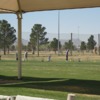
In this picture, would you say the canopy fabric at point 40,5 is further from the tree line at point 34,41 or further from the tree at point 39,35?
the tree at point 39,35

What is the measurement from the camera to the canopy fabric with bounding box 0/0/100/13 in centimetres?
2012

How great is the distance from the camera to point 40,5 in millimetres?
21469

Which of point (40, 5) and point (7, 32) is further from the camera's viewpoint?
point (7, 32)

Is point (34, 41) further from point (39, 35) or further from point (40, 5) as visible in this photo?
point (40, 5)

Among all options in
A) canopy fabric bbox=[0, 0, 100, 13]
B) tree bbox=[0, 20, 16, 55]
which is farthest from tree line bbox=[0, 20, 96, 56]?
canopy fabric bbox=[0, 0, 100, 13]

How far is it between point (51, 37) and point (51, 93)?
70.1m

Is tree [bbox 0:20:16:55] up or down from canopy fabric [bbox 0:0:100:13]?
up

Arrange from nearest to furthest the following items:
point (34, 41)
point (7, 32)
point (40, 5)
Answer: point (40, 5) → point (34, 41) → point (7, 32)

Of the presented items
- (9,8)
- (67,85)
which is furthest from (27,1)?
(67,85)

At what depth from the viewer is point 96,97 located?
540 inches

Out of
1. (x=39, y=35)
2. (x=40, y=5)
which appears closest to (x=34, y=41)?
(x=39, y=35)

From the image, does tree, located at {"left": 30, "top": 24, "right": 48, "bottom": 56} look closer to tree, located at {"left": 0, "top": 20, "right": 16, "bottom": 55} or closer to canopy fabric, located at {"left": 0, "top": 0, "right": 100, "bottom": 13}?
tree, located at {"left": 0, "top": 20, "right": 16, "bottom": 55}

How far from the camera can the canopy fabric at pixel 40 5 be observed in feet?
66.0

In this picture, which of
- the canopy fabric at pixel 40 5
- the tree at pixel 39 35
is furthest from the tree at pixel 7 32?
the canopy fabric at pixel 40 5
